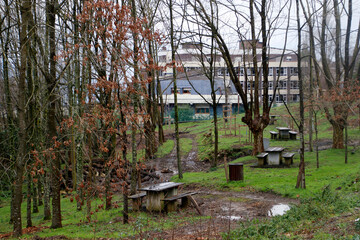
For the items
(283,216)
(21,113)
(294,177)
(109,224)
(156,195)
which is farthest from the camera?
(294,177)

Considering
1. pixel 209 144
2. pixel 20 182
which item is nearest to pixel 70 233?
pixel 20 182

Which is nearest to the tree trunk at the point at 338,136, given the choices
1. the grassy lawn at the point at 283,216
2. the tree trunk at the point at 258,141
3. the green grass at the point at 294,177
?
the grassy lawn at the point at 283,216

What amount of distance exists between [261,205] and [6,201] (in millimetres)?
16391

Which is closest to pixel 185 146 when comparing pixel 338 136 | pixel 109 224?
pixel 338 136

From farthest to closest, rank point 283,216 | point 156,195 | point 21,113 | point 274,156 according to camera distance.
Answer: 1. point 274,156
2. point 156,195
3. point 21,113
4. point 283,216

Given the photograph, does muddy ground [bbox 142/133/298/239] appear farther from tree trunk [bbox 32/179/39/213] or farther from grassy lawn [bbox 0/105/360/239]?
tree trunk [bbox 32/179/39/213]

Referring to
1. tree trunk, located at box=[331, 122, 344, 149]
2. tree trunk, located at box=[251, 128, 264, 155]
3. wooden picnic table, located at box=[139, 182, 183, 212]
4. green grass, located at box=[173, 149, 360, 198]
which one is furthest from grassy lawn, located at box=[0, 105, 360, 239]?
tree trunk, located at box=[331, 122, 344, 149]

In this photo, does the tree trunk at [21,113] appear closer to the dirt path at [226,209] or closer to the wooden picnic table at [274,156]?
the dirt path at [226,209]

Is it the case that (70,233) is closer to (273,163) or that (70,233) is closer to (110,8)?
(110,8)

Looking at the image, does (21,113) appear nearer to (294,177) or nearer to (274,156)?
(294,177)

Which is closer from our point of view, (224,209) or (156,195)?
(224,209)

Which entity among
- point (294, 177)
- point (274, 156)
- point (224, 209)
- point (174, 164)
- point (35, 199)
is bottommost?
point (35, 199)

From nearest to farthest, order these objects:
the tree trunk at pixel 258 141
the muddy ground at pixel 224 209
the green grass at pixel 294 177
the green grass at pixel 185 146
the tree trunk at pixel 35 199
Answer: the muddy ground at pixel 224 209 → the green grass at pixel 294 177 → the tree trunk at pixel 35 199 → the tree trunk at pixel 258 141 → the green grass at pixel 185 146

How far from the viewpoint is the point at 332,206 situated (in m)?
8.95
